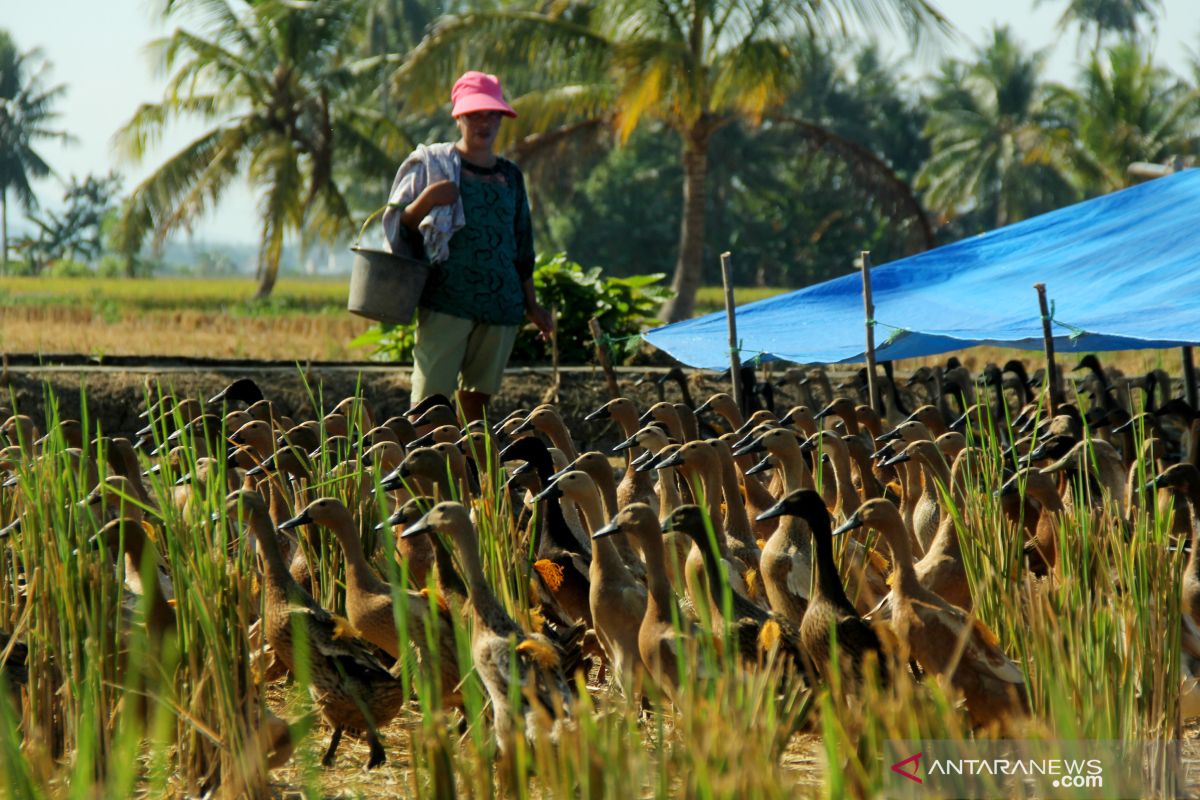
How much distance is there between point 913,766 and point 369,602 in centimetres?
208

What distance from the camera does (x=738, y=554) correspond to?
547 cm

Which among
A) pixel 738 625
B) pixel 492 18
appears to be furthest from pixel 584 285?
pixel 492 18

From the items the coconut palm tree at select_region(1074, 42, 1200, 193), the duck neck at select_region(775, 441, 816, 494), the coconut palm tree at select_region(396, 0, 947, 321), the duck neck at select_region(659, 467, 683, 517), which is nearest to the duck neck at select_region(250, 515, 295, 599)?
the duck neck at select_region(659, 467, 683, 517)

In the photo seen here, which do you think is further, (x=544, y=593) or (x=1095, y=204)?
(x=1095, y=204)

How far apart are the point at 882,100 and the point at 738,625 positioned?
4914 cm

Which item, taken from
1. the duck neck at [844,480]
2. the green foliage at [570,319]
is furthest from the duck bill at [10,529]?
the green foliage at [570,319]

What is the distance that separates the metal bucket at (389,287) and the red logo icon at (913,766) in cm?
427

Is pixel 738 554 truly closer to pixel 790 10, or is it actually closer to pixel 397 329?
pixel 397 329

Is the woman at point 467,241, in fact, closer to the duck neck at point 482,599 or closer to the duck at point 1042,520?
the duck at point 1042,520

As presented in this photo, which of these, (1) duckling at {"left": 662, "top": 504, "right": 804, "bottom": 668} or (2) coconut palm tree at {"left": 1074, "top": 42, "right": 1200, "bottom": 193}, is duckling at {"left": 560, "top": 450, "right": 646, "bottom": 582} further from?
(2) coconut palm tree at {"left": 1074, "top": 42, "right": 1200, "bottom": 193}

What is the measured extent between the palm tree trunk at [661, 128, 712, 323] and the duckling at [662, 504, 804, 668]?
15900 millimetres

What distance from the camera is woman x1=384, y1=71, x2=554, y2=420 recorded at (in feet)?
22.5

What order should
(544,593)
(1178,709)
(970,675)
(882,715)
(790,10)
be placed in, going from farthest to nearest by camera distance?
(790,10) < (544,593) < (970,675) < (1178,709) < (882,715)

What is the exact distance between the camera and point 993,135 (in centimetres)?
4525
